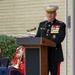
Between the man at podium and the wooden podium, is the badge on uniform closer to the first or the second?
the man at podium

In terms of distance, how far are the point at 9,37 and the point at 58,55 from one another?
4153 millimetres

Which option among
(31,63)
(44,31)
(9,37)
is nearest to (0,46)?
(9,37)

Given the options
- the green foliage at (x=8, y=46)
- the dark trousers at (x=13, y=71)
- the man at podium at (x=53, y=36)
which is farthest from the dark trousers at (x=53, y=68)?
the green foliage at (x=8, y=46)

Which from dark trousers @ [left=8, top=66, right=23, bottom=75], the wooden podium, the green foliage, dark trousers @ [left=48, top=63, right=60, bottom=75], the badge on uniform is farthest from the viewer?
the green foliage

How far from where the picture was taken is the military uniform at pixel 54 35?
3.44 metres

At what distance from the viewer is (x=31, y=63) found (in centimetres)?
307

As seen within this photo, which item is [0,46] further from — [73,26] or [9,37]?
[73,26]

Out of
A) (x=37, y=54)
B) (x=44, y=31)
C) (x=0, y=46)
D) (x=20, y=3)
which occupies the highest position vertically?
(x=20, y=3)

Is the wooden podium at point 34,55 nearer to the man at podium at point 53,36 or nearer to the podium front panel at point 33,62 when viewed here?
the podium front panel at point 33,62

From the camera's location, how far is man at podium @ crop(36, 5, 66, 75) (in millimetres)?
3424

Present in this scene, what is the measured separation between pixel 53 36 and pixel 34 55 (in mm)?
511

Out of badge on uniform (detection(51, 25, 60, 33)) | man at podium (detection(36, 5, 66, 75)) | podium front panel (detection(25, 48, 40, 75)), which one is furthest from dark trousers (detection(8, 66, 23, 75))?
podium front panel (detection(25, 48, 40, 75))

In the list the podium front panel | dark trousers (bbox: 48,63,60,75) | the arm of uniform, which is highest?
the arm of uniform

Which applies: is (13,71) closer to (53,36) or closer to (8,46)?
(53,36)
